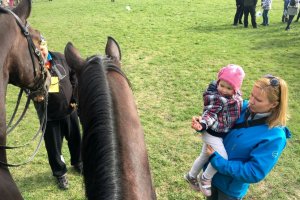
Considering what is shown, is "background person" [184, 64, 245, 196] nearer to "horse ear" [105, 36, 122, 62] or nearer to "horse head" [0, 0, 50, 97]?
"horse ear" [105, 36, 122, 62]

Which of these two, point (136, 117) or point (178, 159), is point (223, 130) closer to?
point (136, 117)

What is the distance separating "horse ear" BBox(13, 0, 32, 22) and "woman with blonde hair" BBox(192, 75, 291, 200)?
160 centimetres

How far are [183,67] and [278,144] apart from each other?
6.00 metres

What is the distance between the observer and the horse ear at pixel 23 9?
2411 mm

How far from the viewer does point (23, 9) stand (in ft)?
8.02

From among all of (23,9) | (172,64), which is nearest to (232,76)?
(23,9)

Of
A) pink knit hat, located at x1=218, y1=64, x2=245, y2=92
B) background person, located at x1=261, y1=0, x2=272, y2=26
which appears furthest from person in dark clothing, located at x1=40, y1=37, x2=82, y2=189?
background person, located at x1=261, y1=0, x2=272, y2=26

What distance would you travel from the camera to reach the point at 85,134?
1447mm

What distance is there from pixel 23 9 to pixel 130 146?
1702mm

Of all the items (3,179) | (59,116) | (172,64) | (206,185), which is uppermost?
(3,179)

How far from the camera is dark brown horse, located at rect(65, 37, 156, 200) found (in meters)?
1.24

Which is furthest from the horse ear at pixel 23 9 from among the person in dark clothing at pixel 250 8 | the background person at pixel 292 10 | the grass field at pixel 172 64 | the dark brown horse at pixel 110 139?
the background person at pixel 292 10

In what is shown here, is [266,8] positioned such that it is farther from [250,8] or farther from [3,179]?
[3,179]

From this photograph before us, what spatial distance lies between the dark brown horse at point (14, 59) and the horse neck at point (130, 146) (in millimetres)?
1032
